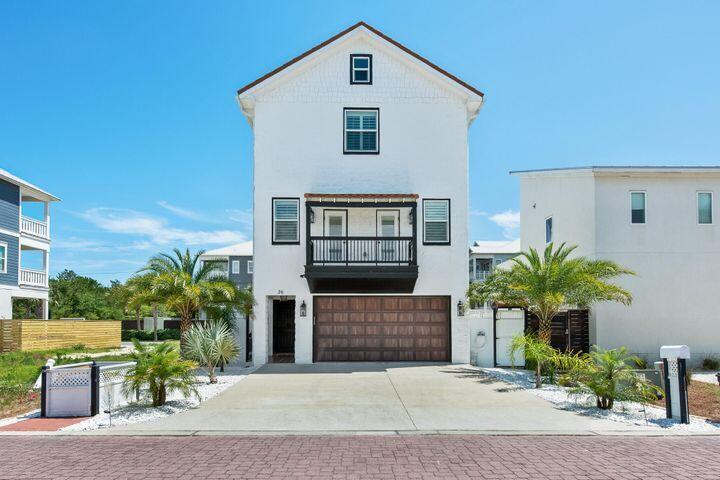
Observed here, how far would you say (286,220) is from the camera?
18.7 m

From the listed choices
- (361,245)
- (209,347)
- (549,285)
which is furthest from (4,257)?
(549,285)

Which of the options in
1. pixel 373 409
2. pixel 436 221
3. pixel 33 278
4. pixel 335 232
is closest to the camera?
pixel 373 409

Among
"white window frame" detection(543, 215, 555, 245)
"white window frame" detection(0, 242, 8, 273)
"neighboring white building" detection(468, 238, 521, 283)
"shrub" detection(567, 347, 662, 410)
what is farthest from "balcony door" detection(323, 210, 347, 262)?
"neighboring white building" detection(468, 238, 521, 283)

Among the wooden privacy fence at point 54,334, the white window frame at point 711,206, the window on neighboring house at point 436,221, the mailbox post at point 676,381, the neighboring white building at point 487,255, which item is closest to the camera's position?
the mailbox post at point 676,381

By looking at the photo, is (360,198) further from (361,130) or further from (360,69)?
(360,69)

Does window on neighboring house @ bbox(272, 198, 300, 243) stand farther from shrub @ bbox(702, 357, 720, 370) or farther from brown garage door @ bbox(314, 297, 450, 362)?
shrub @ bbox(702, 357, 720, 370)

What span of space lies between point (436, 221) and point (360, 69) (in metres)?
6.20

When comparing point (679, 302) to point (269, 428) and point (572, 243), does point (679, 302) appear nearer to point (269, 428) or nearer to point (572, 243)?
point (572, 243)

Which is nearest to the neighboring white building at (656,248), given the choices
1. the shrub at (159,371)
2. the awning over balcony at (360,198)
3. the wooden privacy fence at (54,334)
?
the awning over balcony at (360,198)

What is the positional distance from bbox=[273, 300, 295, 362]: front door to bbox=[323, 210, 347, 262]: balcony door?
4.08m

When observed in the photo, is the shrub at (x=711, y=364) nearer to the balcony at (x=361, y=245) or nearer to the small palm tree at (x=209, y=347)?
the balcony at (x=361, y=245)

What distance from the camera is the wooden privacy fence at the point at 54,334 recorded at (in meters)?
25.9

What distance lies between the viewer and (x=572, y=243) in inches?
786

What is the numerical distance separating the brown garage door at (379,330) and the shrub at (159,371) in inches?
309
